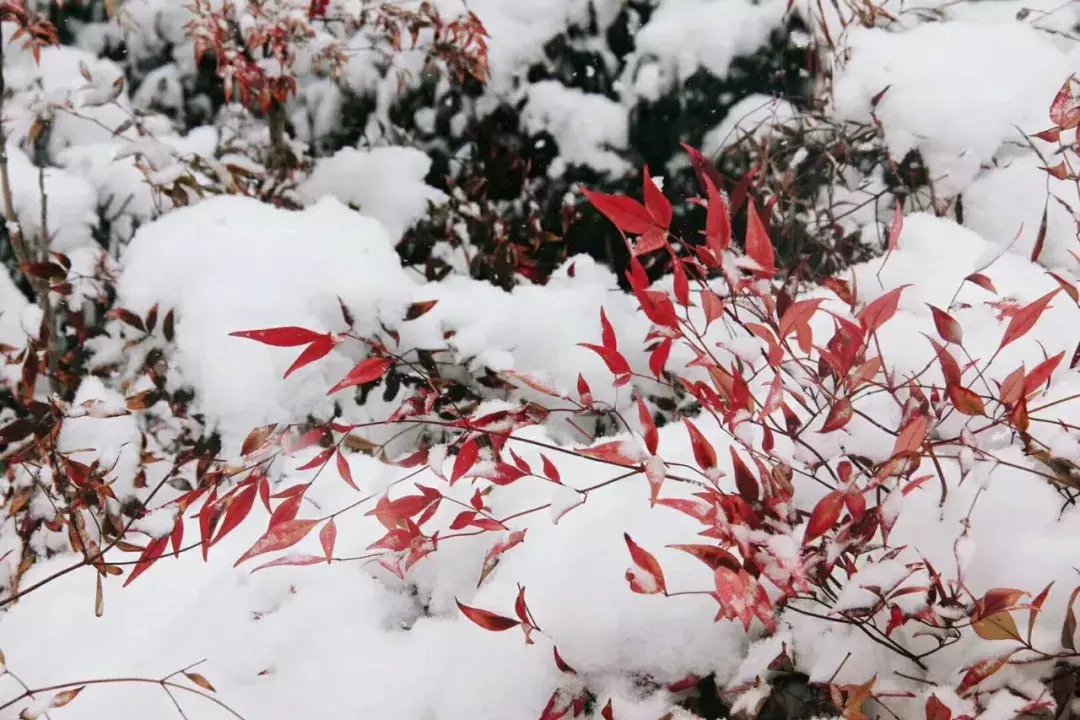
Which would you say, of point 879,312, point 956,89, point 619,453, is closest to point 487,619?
point 619,453

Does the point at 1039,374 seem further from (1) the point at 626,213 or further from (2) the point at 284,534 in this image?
(2) the point at 284,534

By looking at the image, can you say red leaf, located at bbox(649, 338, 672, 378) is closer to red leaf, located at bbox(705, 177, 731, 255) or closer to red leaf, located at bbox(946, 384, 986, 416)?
red leaf, located at bbox(705, 177, 731, 255)

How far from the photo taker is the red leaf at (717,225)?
570 millimetres

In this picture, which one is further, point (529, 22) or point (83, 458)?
point (529, 22)

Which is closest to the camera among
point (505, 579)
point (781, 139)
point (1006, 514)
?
point (1006, 514)

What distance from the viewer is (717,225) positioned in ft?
1.90

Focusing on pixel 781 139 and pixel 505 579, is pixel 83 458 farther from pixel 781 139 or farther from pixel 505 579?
pixel 781 139

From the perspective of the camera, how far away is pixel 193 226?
4.33 ft

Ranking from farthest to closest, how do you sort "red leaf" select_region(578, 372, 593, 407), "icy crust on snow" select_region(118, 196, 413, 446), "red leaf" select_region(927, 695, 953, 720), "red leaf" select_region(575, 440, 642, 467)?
"icy crust on snow" select_region(118, 196, 413, 446), "red leaf" select_region(578, 372, 593, 407), "red leaf" select_region(575, 440, 642, 467), "red leaf" select_region(927, 695, 953, 720)

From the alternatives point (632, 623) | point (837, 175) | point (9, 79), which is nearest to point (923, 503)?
point (632, 623)

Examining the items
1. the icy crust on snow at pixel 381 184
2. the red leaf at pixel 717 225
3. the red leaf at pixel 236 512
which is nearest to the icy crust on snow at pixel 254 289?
the icy crust on snow at pixel 381 184

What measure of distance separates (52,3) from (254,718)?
1875 millimetres

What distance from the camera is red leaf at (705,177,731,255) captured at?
1.87ft

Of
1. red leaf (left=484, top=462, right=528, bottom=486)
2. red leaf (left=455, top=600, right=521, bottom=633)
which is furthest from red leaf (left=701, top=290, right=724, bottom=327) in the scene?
red leaf (left=455, top=600, right=521, bottom=633)
